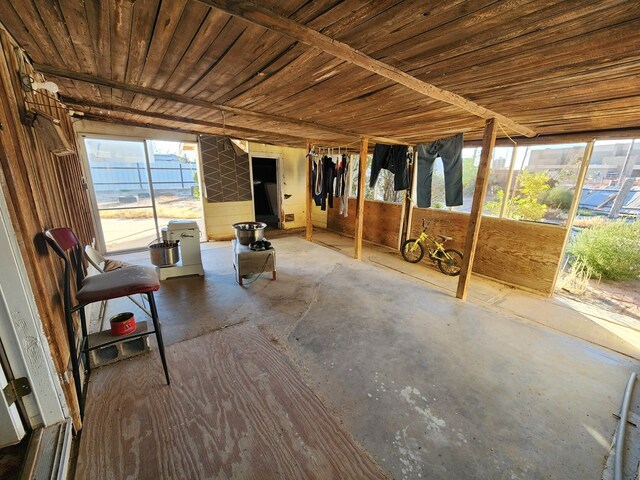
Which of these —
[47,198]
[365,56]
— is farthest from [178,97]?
[365,56]

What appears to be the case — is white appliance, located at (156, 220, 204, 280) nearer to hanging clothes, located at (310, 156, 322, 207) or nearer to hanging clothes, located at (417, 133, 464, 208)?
hanging clothes, located at (310, 156, 322, 207)

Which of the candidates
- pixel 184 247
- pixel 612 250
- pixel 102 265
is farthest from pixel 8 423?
pixel 612 250

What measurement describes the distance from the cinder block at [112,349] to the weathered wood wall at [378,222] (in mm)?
4977

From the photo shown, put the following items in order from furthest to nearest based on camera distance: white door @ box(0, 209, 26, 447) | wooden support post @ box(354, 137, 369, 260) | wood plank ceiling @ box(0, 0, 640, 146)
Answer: wooden support post @ box(354, 137, 369, 260) → wood plank ceiling @ box(0, 0, 640, 146) → white door @ box(0, 209, 26, 447)

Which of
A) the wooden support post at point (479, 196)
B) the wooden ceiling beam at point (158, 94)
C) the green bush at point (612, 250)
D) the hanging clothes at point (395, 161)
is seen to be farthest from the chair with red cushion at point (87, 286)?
the green bush at point (612, 250)

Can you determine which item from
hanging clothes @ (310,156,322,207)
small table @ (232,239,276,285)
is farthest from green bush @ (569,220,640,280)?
small table @ (232,239,276,285)

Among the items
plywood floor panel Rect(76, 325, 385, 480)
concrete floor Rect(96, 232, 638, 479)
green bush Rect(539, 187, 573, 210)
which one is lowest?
concrete floor Rect(96, 232, 638, 479)

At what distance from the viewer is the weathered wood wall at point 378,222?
5.71m

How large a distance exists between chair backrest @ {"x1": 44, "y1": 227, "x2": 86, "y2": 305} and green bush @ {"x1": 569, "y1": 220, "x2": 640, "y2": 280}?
714 centimetres

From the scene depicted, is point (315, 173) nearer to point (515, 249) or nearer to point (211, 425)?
point (515, 249)

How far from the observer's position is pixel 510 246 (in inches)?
159

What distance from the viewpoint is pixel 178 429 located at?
1.46 metres

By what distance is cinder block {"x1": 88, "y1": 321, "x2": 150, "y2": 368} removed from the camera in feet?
6.24

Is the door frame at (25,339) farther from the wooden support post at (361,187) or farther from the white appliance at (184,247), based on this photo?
the wooden support post at (361,187)
